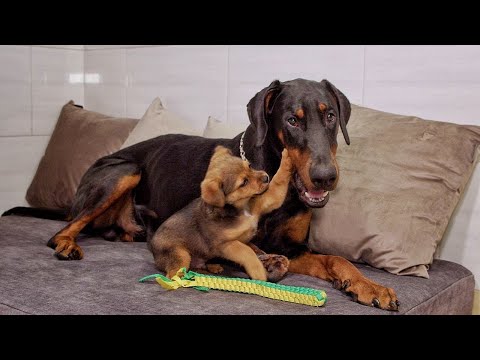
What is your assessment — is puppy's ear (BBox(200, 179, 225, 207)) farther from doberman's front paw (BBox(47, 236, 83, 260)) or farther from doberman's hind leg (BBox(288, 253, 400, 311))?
doberman's front paw (BBox(47, 236, 83, 260))

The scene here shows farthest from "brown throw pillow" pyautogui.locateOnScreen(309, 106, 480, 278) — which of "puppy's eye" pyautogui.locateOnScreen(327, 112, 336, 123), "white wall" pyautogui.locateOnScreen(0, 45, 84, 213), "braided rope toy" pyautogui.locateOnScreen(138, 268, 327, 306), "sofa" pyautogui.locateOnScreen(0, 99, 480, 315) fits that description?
"white wall" pyautogui.locateOnScreen(0, 45, 84, 213)

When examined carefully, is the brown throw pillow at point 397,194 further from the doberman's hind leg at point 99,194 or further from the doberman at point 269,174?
the doberman's hind leg at point 99,194

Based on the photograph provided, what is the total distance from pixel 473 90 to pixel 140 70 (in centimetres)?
234

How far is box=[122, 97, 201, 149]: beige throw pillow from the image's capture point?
3.71 meters

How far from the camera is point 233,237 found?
239 cm

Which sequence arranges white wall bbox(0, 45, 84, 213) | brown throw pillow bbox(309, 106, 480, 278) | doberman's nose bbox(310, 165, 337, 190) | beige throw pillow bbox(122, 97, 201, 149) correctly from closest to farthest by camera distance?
doberman's nose bbox(310, 165, 337, 190), brown throw pillow bbox(309, 106, 480, 278), beige throw pillow bbox(122, 97, 201, 149), white wall bbox(0, 45, 84, 213)

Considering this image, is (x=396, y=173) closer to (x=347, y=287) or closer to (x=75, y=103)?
(x=347, y=287)

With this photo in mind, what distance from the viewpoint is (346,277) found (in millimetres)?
2340

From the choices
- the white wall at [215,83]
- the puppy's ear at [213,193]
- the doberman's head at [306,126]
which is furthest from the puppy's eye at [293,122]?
the white wall at [215,83]

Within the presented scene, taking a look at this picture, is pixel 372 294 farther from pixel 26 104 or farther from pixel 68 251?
pixel 26 104

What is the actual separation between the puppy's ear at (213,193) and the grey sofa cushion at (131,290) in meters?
0.32

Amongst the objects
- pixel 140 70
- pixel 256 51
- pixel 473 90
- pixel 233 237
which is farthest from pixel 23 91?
pixel 473 90

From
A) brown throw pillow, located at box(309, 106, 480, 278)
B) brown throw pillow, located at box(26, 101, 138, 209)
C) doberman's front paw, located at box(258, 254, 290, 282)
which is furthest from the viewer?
brown throw pillow, located at box(26, 101, 138, 209)

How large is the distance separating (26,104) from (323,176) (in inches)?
118
